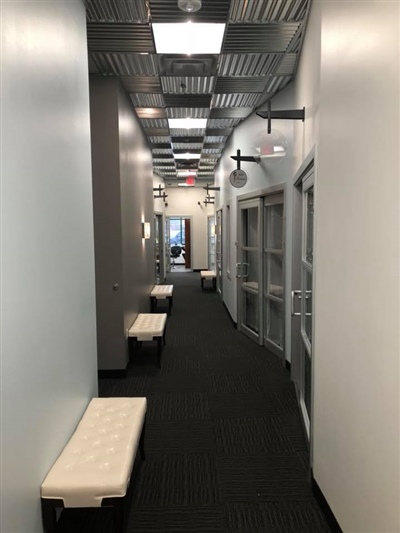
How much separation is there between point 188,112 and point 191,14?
2.69m

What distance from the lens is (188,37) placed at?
341 cm

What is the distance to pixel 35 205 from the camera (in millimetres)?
1718

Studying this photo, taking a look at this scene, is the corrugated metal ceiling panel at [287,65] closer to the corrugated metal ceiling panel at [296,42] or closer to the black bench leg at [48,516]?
the corrugated metal ceiling panel at [296,42]

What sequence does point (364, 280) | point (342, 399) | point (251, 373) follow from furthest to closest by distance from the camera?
point (251, 373) → point (342, 399) → point (364, 280)

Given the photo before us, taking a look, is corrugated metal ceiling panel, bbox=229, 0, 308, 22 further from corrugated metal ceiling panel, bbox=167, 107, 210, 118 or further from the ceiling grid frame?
corrugated metal ceiling panel, bbox=167, 107, 210, 118

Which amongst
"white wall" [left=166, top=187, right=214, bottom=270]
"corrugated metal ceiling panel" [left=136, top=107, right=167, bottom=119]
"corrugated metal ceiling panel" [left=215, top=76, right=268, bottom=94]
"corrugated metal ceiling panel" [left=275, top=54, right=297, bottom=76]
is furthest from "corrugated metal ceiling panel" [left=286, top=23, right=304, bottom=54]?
"white wall" [left=166, top=187, right=214, bottom=270]

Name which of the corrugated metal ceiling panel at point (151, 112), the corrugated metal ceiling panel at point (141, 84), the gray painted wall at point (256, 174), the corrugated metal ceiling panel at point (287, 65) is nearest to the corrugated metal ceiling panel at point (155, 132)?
the corrugated metal ceiling panel at point (151, 112)

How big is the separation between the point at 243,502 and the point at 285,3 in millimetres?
3558

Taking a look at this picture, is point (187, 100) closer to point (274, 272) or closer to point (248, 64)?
point (248, 64)

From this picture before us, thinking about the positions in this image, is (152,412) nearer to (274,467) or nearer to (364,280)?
(274,467)

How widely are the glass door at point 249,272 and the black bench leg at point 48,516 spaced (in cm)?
410

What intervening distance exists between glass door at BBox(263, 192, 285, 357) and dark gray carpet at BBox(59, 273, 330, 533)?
0.30 metres

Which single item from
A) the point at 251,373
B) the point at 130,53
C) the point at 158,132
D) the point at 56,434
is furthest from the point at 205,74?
the point at 56,434

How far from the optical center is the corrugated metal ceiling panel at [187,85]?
14.4 ft
